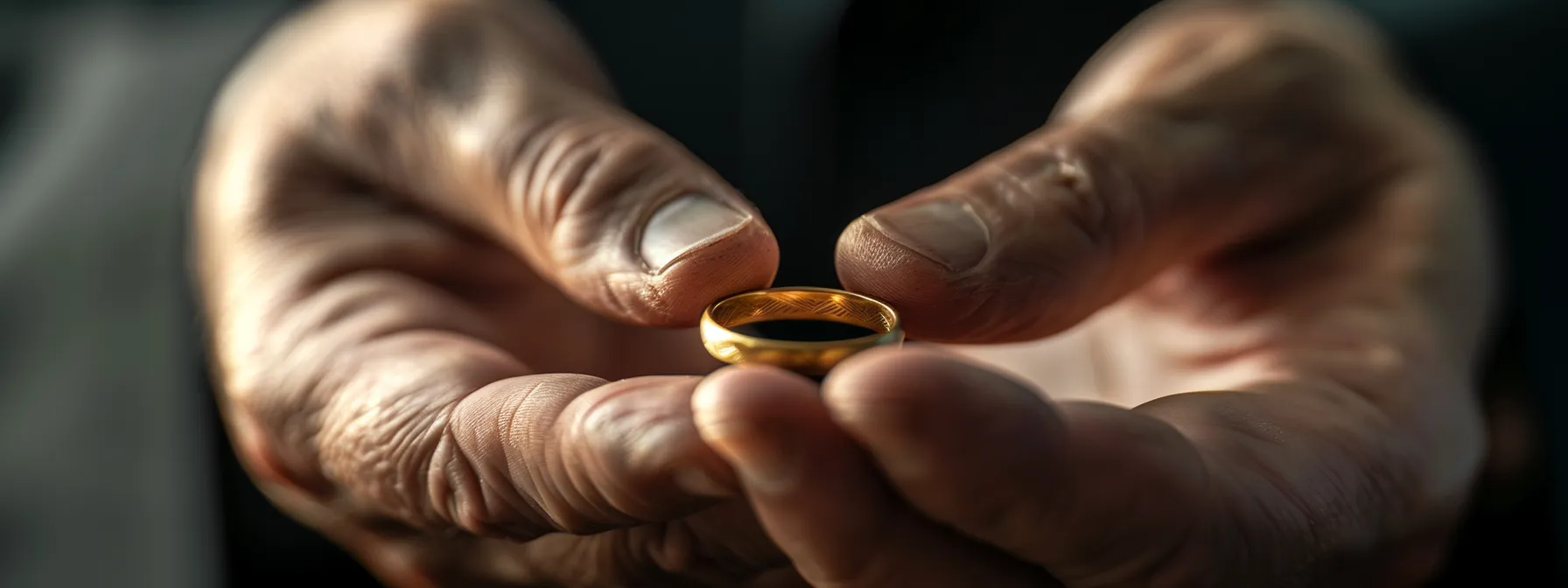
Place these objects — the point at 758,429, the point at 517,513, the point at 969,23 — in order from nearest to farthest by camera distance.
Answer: the point at 758,429 → the point at 517,513 → the point at 969,23

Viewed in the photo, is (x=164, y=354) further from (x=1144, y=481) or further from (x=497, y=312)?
(x=1144, y=481)

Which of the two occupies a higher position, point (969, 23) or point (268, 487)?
point (969, 23)

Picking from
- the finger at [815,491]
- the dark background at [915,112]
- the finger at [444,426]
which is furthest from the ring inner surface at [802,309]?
the dark background at [915,112]

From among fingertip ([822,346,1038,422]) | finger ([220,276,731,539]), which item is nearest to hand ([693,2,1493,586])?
fingertip ([822,346,1038,422])

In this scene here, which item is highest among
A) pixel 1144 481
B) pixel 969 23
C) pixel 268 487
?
pixel 969 23

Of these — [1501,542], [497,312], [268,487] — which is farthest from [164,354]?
[1501,542]

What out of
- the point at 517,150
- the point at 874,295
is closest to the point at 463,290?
the point at 517,150

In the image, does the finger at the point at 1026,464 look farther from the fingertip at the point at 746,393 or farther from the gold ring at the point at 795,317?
the gold ring at the point at 795,317

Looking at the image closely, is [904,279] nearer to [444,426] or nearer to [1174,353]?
[444,426]
